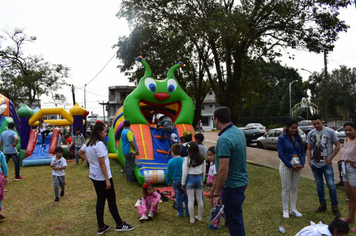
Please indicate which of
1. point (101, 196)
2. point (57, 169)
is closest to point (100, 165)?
point (101, 196)

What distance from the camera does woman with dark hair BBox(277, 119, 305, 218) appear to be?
492 cm

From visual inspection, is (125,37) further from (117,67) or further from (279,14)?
(279,14)

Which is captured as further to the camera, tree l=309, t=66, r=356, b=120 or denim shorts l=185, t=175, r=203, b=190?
tree l=309, t=66, r=356, b=120

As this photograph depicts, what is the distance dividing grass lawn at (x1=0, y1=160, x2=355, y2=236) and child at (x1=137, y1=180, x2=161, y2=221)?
0.47ft

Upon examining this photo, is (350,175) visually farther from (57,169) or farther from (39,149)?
(39,149)

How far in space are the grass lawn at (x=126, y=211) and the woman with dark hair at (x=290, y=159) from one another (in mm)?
410

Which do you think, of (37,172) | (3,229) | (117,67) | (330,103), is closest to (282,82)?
(330,103)

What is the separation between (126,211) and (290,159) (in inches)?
129

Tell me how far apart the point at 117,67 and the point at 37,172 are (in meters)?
7.93

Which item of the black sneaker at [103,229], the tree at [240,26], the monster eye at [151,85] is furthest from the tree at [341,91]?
the black sneaker at [103,229]

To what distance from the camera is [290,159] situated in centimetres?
496

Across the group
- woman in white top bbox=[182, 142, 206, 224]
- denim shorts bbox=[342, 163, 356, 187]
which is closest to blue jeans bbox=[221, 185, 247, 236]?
woman in white top bbox=[182, 142, 206, 224]

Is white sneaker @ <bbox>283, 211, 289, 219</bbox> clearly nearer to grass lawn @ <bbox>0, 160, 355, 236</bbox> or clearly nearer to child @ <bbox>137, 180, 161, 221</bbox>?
grass lawn @ <bbox>0, 160, 355, 236</bbox>

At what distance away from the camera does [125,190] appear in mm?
6977
